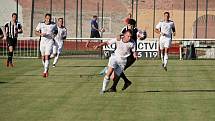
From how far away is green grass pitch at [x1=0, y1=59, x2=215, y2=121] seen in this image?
13.1 m

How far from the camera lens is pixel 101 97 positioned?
16219 mm

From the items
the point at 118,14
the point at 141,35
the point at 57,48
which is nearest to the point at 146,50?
the point at 57,48

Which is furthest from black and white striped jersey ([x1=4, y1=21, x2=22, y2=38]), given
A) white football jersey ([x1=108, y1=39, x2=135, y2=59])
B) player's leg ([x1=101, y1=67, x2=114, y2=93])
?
player's leg ([x1=101, y1=67, x2=114, y2=93])

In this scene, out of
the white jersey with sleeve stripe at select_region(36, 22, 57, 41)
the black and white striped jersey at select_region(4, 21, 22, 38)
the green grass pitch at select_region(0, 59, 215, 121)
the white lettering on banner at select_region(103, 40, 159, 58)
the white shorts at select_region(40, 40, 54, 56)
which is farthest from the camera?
the white lettering on banner at select_region(103, 40, 159, 58)

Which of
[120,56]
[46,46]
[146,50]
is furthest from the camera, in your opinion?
[146,50]

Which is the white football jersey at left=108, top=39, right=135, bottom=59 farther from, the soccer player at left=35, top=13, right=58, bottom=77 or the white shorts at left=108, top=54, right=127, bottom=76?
the soccer player at left=35, top=13, right=58, bottom=77

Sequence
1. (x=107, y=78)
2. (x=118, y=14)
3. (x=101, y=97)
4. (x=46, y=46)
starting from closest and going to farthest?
1. (x=101, y=97)
2. (x=107, y=78)
3. (x=46, y=46)
4. (x=118, y=14)

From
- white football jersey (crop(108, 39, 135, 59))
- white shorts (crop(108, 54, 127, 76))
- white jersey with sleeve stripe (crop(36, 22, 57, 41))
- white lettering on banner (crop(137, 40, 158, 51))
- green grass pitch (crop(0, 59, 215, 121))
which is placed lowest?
green grass pitch (crop(0, 59, 215, 121))

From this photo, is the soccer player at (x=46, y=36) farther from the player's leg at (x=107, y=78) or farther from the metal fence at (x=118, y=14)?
the metal fence at (x=118, y=14)

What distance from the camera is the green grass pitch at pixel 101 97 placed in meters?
13.1

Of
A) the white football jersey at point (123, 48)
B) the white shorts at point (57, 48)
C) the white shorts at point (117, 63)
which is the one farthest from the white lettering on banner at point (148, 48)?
the white shorts at point (117, 63)

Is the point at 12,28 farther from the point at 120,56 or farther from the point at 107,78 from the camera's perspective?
the point at 107,78

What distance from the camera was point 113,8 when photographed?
55.0 metres

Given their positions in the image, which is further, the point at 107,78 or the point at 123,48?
the point at 123,48
